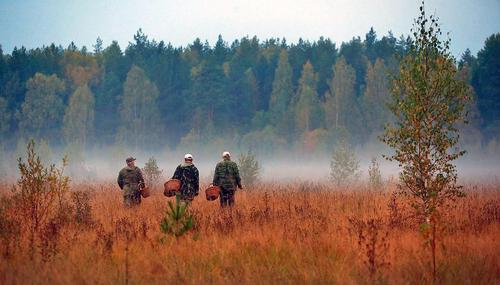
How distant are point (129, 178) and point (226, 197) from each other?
9.10ft

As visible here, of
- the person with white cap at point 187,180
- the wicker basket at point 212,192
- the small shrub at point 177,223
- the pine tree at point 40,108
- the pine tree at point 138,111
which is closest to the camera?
the small shrub at point 177,223

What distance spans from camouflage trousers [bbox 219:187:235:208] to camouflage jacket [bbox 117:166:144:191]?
2403mm

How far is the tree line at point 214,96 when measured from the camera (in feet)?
192

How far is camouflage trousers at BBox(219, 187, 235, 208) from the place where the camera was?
13.6 meters

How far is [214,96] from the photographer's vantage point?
68375 millimetres

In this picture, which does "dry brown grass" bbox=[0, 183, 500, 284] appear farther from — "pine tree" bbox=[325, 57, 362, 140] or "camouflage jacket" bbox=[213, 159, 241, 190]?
"pine tree" bbox=[325, 57, 362, 140]

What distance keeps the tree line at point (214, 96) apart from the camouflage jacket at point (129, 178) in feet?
124

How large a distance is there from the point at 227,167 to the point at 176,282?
7338 millimetres

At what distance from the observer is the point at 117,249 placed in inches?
317

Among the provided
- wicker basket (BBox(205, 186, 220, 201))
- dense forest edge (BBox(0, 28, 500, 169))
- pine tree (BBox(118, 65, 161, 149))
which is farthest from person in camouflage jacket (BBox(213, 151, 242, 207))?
pine tree (BBox(118, 65, 161, 149))

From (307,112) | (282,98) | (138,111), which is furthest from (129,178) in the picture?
(138,111)

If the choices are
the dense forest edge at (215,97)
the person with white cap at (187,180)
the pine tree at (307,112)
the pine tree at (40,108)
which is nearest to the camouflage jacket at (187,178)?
the person with white cap at (187,180)

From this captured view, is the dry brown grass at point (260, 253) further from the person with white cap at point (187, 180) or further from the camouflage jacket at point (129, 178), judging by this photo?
the camouflage jacket at point (129, 178)

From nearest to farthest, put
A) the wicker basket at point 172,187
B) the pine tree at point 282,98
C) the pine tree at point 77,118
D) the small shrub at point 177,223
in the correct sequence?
the small shrub at point 177,223 → the wicker basket at point 172,187 → the pine tree at point 77,118 → the pine tree at point 282,98
